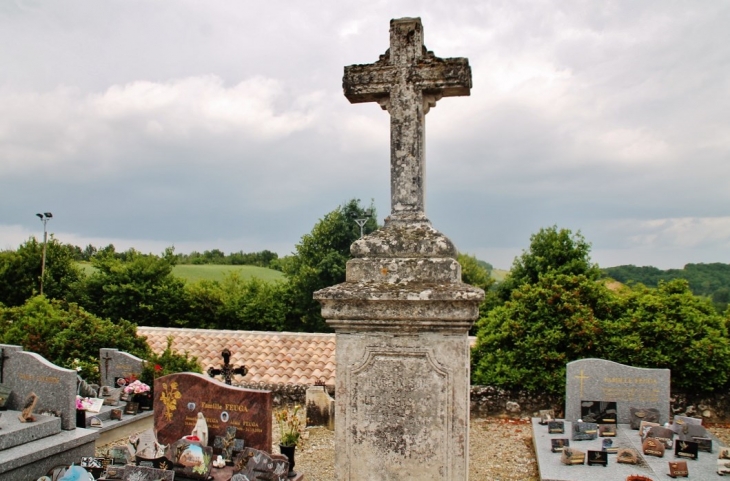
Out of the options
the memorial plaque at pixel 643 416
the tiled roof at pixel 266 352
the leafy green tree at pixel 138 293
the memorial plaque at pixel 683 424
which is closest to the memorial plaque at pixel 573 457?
the memorial plaque at pixel 683 424

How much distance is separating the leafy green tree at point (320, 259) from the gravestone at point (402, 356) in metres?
23.1

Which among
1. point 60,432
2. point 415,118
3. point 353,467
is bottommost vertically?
point 60,432

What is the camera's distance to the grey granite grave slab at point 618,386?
1091 centimetres

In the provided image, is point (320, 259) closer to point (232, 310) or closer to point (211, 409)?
point (232, 310)

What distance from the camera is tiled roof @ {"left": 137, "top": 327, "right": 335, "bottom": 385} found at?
14945 millimetres

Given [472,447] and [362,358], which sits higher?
[362,358]

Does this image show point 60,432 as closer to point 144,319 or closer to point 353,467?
point 353,467

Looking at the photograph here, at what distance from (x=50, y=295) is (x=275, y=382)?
17.6 metres

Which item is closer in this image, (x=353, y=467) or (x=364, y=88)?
(x=353, y=467)

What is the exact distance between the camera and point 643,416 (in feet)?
34.8

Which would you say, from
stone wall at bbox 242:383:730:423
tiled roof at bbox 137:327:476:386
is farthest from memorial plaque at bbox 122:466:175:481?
stone wall at bbox 242:383:730:423

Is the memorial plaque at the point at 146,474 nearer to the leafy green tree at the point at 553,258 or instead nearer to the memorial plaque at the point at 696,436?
the memorial plaque at the point at 696,436

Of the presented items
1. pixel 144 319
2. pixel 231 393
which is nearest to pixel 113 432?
pixel 231 393

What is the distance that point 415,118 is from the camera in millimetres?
4094
